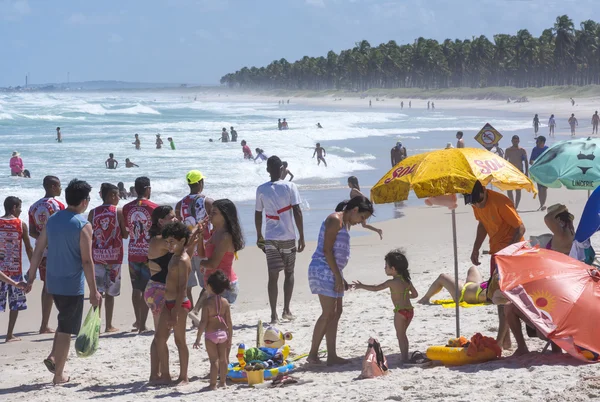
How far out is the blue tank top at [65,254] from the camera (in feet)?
21.4

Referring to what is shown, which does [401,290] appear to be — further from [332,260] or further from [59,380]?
[59,380]

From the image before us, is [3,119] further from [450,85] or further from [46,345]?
[450,85]

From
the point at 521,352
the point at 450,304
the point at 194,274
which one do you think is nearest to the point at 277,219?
the point at 194,274

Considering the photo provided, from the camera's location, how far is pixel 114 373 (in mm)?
7277

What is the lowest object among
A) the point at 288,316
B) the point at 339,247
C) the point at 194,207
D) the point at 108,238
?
the point at 288,316

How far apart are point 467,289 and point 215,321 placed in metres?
3.54

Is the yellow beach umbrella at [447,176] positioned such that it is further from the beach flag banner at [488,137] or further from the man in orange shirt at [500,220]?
the beach flag banner at [488,137]

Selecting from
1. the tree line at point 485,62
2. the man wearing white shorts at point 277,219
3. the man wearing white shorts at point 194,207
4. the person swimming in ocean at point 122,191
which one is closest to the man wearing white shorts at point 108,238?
the man wearing white shorts at point 194,207

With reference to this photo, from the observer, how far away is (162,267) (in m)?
6.44

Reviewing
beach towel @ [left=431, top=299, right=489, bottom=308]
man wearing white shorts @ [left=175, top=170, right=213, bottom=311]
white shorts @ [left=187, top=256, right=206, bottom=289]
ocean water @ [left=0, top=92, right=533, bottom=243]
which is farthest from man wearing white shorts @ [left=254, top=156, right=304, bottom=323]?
ocean water @ [left=0, top=92, right=533, bottom=243]

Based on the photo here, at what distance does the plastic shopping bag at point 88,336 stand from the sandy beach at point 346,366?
1.20ft

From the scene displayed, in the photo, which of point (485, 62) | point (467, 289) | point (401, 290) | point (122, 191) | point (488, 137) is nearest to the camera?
point (401, 290)

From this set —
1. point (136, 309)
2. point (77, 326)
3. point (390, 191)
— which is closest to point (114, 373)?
point (77, 326)

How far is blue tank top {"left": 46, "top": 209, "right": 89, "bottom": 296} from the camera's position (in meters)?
6.51
